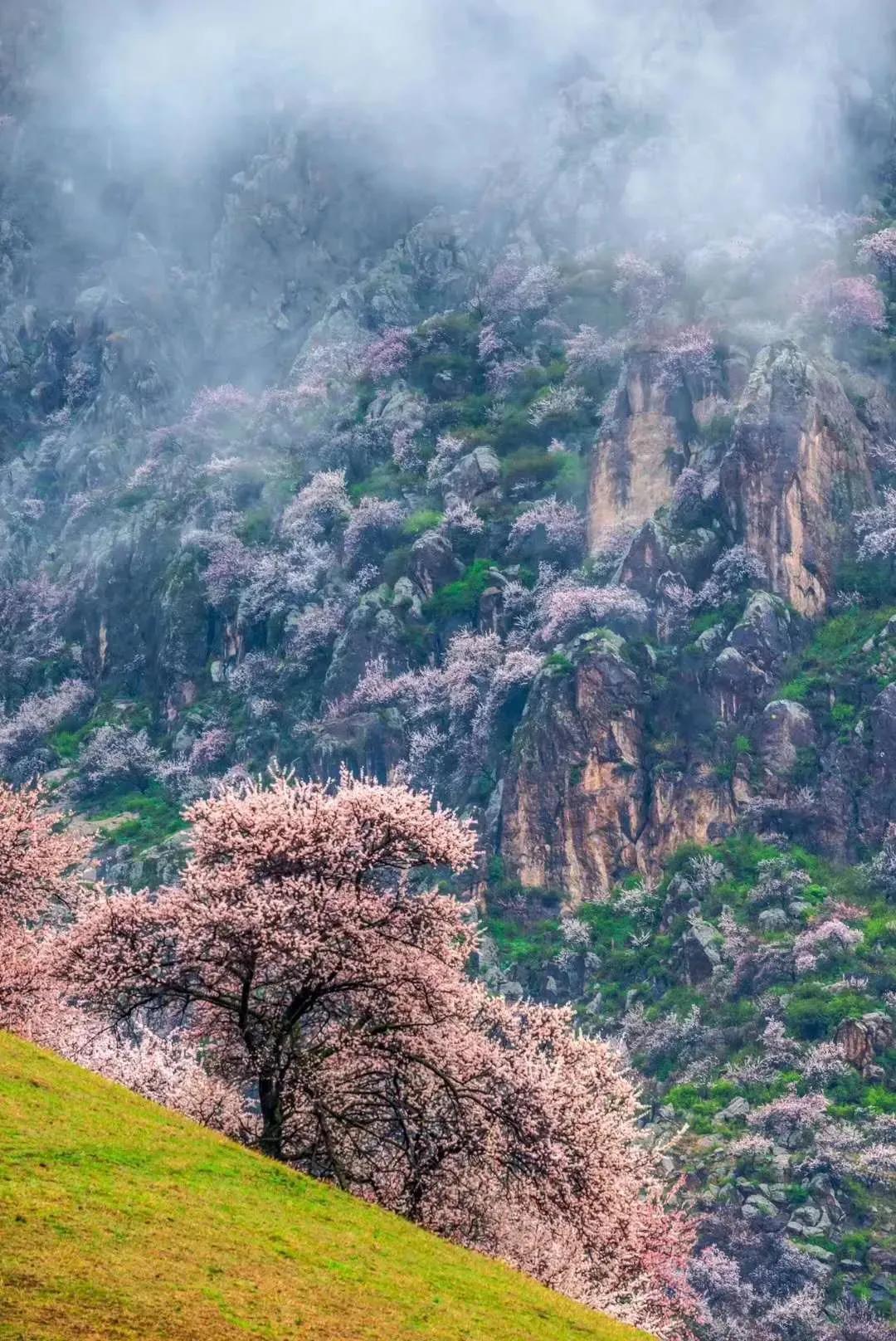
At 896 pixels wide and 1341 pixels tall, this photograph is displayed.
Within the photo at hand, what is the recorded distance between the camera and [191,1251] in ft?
65.9

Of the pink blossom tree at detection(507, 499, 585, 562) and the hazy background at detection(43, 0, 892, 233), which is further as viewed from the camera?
the hazy background at detection(43, 0, 892, 233)

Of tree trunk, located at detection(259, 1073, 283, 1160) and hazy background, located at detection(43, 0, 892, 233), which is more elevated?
hazy background, located at detection(43, 0, 892, 233)

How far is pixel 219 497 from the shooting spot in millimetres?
117688

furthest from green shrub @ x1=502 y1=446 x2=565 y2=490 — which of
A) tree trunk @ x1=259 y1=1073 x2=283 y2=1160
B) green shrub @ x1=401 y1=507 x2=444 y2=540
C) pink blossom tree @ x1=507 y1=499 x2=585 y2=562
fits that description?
tree trunk @ x1=259 y1=1073 x2=283 y2=1160

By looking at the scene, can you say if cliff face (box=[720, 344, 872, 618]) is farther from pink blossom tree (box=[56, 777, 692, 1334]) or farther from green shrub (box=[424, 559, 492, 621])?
pink blossom tree (box=[56, 777, 692, 1334])

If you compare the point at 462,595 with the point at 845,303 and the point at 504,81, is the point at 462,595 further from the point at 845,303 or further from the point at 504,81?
the point at 504,81

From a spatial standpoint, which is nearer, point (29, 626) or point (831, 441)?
point (831, 441)

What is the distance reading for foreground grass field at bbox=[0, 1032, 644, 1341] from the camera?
17812mm

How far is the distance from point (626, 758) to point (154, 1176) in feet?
195

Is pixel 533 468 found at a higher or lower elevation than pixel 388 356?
lower

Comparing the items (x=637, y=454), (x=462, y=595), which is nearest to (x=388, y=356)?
(x=462, y=595)

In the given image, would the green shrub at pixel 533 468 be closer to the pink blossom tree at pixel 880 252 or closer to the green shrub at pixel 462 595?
the green shrub at pixel 462 595

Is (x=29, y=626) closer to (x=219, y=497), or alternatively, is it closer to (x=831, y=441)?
(x=219, y=497)

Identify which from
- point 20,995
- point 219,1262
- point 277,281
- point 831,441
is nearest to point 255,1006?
point 20,995
